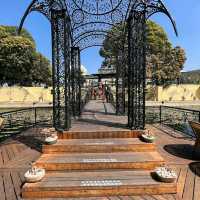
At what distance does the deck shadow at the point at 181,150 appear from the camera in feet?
21.3

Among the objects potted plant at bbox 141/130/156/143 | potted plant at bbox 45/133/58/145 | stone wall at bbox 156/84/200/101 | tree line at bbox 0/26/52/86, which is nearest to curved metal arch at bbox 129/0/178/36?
potted plant at bbox 141/130/156/143

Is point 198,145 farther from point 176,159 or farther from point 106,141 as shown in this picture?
point 106,141

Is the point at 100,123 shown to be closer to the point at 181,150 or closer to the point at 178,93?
the point at 181,150

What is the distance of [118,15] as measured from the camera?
35.7 ft

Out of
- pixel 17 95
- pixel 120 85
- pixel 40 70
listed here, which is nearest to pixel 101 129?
pixel 120 85

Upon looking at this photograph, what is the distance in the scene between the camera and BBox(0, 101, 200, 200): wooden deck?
4.59 metres

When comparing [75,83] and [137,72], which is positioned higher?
[137,72]

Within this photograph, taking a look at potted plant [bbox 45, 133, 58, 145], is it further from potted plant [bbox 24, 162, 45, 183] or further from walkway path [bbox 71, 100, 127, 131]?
potted plant [bbox 24, 162, 45, 183]

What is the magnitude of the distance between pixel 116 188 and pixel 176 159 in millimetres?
2083

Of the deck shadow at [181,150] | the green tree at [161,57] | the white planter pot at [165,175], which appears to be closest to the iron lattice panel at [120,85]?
the deck shadow at [181,150]

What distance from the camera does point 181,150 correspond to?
6.99 m

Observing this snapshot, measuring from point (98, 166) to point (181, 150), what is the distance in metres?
2.48

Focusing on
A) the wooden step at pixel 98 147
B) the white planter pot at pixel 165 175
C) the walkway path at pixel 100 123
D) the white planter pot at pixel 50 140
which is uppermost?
the walkway path at pixel 100 123

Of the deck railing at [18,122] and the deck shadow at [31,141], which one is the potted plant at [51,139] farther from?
the deck railing at [18,122]
